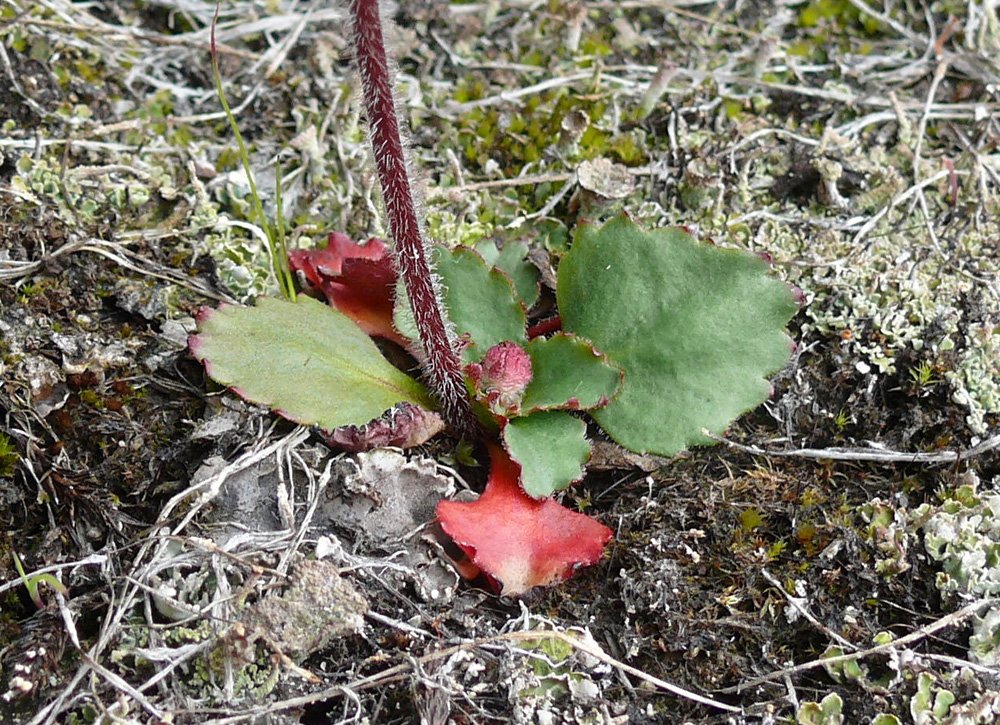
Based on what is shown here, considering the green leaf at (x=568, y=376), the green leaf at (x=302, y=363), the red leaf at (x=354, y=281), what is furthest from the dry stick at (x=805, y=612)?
the red leaf at (x=354, y=281)

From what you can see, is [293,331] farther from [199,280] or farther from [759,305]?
[759,305]

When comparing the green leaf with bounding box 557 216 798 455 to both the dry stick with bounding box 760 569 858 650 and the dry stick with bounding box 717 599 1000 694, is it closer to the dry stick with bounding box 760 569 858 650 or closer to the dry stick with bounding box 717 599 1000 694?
the dry stick with bounding box 760 569 858 650

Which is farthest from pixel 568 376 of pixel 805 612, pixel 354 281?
pixel 805 612

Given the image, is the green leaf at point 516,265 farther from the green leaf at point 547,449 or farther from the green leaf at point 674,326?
the green leaf at point 547,449

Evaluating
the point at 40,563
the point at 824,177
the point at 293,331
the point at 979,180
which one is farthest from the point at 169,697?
the point at 979,180

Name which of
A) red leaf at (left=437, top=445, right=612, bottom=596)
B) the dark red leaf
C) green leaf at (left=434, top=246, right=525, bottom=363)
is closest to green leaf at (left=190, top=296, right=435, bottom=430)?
the dark red leaf

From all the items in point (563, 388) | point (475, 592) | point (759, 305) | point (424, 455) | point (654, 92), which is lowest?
point (475, 592)
